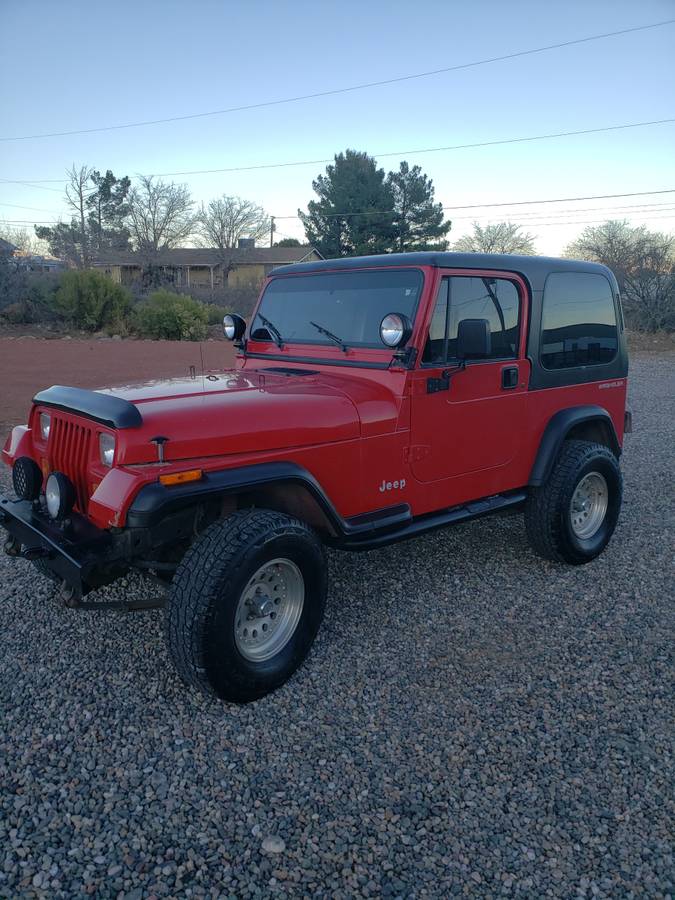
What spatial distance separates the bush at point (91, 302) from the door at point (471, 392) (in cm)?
2018

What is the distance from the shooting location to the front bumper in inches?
112

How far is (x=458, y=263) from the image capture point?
3.80 m

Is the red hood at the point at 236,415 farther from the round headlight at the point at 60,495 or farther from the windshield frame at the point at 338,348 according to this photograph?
the round headlight at the point at 60,495

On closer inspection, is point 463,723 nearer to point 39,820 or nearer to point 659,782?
point 659,782

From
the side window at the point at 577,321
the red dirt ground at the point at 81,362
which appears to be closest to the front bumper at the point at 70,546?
the side window at the point at 577,321

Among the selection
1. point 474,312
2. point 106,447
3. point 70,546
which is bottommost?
point 70,546

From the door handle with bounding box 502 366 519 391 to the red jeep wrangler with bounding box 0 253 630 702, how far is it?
15 mm

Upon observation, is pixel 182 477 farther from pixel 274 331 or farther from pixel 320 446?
pixel 274 331

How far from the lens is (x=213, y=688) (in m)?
2.90

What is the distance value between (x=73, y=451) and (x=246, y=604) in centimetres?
113

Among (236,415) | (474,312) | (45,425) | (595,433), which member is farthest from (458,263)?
(45,425)

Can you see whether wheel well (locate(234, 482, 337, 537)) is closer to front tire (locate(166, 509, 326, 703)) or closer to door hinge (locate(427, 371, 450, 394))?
front tire (locate(166, 509, 326, 703))

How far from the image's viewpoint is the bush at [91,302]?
22375 millimetres

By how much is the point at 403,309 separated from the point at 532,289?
3.52 ft
